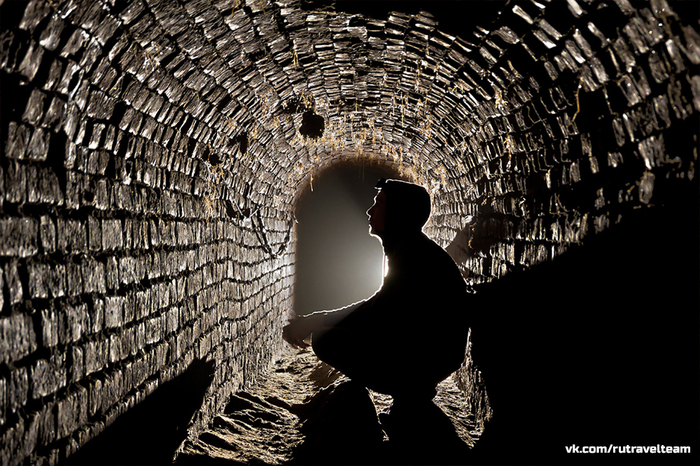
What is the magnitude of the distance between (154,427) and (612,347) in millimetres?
2896

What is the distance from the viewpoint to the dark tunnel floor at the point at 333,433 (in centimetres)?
333

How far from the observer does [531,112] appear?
310 cm

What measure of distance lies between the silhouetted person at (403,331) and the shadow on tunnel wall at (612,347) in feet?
1.58

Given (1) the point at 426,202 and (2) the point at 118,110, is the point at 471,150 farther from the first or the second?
(2) the point at 118,110

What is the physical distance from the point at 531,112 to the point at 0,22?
9.16ft

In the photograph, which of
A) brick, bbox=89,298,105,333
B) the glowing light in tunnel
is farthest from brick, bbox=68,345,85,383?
the glowing light in tunnel

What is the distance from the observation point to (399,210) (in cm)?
399

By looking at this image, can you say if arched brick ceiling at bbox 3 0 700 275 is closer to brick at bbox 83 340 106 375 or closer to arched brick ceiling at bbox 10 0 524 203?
arched brick ceiling at bbox 10 0 524 203

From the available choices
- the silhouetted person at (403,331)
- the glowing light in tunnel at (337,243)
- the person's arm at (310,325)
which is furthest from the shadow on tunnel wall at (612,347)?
the glowing light in tunnel at (337,243)

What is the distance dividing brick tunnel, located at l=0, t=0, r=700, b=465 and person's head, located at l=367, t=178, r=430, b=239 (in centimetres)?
72

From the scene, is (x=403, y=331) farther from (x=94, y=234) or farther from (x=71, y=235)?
(x=71, y=235)

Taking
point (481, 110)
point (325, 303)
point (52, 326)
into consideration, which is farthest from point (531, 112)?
point (325, 303)

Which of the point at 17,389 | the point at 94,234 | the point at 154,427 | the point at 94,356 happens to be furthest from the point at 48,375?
the point at 154,427

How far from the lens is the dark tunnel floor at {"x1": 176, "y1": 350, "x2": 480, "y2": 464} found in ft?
10.9
